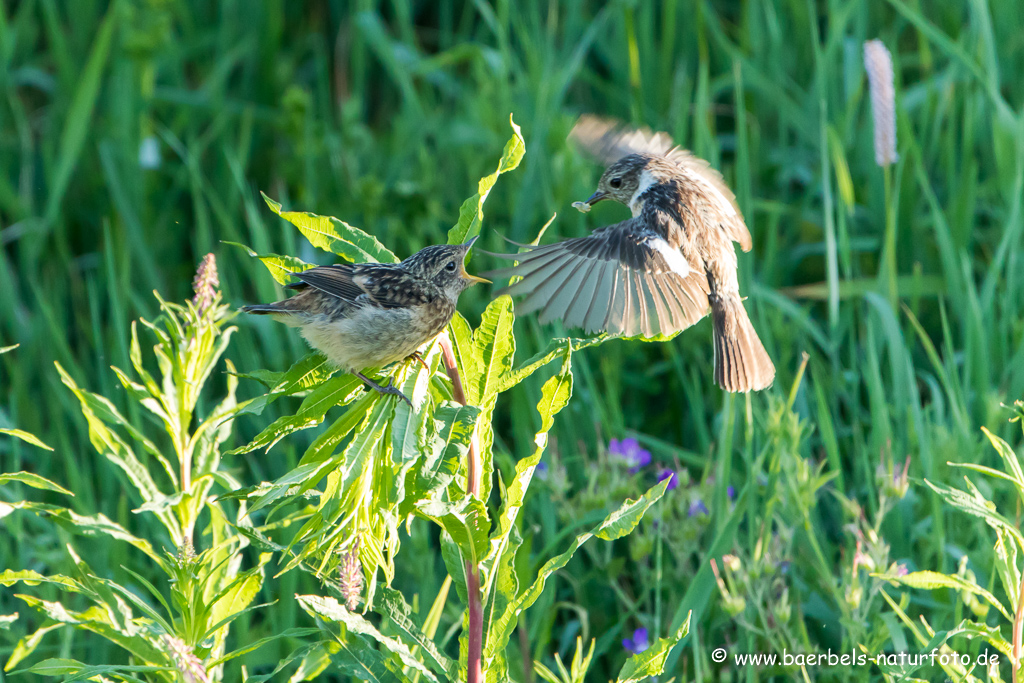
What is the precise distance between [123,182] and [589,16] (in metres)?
2.81

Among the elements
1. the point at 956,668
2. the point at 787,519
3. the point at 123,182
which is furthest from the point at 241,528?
the point at 123,182

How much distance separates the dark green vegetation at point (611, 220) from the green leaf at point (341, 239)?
0.92 meters

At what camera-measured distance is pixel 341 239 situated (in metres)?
2.16

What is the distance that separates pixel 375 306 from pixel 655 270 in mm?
871

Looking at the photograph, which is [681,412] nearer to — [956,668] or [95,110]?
[956,668]

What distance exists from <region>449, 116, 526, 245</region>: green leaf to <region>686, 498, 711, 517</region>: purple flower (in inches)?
49.2

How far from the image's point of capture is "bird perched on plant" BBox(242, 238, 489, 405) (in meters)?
2.26

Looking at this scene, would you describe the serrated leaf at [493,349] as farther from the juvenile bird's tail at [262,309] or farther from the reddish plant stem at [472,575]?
the juvenile bird's tail at [262,309]

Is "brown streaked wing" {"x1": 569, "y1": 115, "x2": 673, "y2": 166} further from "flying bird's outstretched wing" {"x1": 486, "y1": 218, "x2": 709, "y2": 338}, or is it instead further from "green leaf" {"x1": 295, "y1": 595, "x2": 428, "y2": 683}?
"green leaf" {"x1": 295, "y1": 595, "x2": 428, "y2": 683}

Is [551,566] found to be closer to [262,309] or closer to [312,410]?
[312,410]

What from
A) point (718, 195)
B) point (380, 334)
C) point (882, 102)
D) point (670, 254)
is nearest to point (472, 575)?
point (380, 334)

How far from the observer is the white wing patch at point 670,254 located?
298 cm

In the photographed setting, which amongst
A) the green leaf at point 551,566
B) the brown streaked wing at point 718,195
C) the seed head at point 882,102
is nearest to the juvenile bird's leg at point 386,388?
the green leaf at point 551,566

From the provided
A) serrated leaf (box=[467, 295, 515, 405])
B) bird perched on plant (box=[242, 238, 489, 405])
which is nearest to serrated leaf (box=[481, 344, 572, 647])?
serrated leaf (box=[467, 295, 515, 405])
